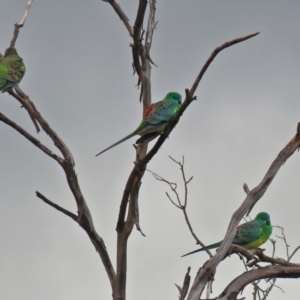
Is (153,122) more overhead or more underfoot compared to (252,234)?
more overhead

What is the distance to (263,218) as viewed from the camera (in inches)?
354

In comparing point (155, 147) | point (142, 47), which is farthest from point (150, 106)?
point (155, 147)

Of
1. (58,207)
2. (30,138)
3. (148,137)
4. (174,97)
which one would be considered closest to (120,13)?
(174,97)

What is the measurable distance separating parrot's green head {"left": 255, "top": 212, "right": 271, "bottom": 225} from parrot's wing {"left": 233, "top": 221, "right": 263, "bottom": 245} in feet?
1.63

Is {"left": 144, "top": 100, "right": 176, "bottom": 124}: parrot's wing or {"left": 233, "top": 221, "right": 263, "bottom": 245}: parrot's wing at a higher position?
{"left": 144, "top": 100, "right": 176, "bottom": 124}: parrot's wing

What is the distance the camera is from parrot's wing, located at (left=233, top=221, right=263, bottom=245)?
809 cm

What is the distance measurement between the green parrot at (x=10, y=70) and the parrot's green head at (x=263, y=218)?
4243 mm

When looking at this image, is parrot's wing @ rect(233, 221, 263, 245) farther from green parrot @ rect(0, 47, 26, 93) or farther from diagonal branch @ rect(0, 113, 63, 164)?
Result: green parrot @ rect(0, 47, 26, 93)

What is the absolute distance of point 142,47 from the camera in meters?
6.73

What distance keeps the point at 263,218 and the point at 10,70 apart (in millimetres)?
4491

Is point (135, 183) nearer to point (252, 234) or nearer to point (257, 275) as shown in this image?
point (257, 275)

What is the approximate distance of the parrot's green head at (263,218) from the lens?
891 cm

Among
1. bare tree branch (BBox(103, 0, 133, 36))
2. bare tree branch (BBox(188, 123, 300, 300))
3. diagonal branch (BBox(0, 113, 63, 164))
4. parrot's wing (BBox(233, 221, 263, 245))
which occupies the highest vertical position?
bare tree branch (BBox(103, 0, 133, 36))

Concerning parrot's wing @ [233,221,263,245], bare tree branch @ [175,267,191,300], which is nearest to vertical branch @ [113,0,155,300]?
bare tree branch @ [175,267,191,300]
